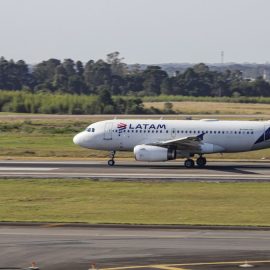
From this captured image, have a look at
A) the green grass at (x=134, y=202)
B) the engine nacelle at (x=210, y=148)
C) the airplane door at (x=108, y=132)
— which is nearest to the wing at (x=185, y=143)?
the engine nacelle at (x=210, y=148)

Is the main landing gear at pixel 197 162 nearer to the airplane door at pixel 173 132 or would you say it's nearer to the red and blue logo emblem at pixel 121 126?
the airplane door at pixel 173 132

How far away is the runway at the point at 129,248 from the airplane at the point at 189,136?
26.7m

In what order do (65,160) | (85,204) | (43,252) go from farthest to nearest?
(65,160) < (85,204) < (43,252)

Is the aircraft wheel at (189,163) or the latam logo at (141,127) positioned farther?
the latam logo at (141,127)

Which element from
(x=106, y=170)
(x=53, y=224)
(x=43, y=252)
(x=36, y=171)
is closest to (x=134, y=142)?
(x=106, y=170)

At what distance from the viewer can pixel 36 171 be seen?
56781 mm

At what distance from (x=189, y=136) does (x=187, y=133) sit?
18.5 inches

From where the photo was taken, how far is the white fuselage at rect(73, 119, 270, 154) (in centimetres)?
6091

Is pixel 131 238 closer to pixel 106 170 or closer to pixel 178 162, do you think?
pixel 106 170

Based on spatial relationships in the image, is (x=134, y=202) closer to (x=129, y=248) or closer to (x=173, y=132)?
(x=129, y=248)

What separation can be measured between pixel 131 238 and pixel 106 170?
25.9 metres

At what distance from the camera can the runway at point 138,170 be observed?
53.8 m

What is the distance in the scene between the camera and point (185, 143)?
59.7 m

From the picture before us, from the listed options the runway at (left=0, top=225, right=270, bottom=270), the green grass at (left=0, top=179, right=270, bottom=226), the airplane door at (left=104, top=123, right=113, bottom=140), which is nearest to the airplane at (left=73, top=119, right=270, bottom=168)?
the airplane door at (left=104, top=123, right=113, bottom=140)
